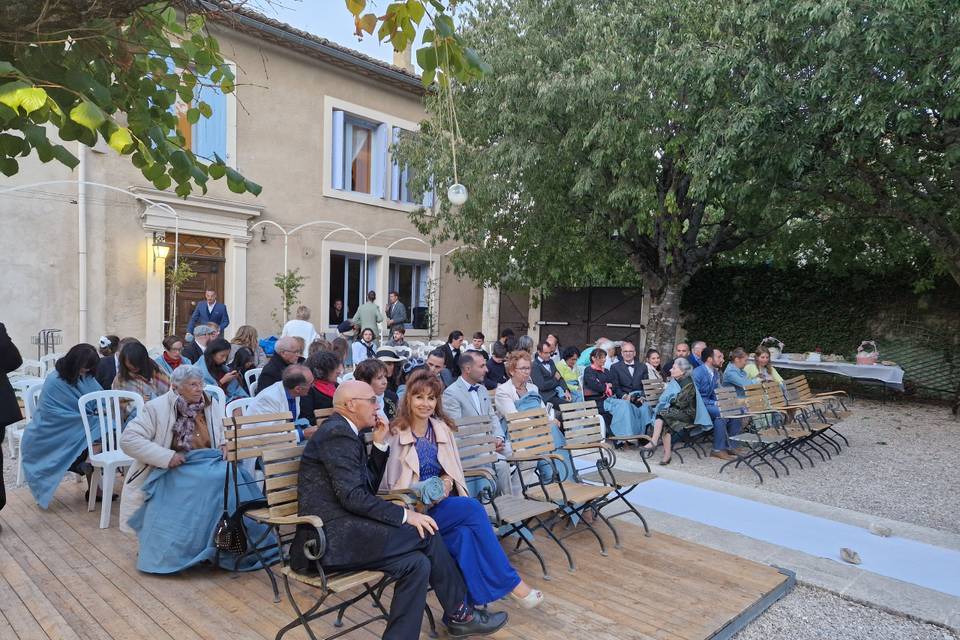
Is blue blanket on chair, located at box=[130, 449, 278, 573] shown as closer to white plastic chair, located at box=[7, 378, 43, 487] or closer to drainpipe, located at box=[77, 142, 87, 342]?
white plastic chair, located at box=[7, 378, 43, 487]

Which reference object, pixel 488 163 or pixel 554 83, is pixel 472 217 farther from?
pixel 554 83

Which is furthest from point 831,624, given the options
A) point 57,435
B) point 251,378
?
point 251,378

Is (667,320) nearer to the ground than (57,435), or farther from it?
farther from it

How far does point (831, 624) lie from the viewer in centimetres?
365

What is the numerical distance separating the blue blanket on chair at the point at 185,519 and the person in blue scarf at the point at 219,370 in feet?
6.72

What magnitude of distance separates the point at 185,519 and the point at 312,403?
1279 millimetres

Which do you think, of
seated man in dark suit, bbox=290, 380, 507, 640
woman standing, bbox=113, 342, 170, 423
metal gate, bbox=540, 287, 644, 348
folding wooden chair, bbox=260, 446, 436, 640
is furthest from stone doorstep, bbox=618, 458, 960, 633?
metal gate, bbox=540, 287, 644, 348

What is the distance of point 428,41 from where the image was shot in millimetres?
2639

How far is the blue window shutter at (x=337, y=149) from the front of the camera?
556 inches

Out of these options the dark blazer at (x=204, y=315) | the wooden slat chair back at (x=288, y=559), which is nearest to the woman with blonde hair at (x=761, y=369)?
the wooden slat chair back at (x=288, y=559)

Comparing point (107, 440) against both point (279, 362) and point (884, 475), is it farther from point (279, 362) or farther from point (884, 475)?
point (884, 475)

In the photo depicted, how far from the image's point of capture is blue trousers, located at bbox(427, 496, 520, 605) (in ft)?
10.5

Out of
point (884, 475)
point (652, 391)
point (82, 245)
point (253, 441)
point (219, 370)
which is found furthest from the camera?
point (82, 245)

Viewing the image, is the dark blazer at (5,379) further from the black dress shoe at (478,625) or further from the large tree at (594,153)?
the large tree at (594,153)
